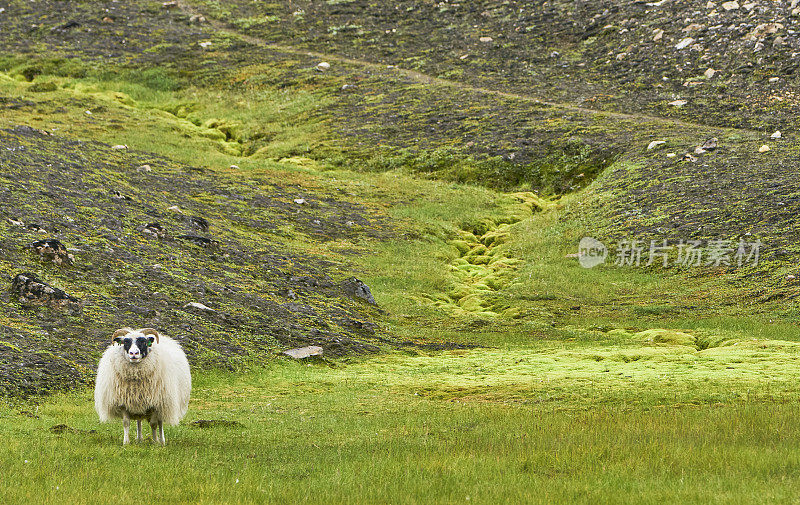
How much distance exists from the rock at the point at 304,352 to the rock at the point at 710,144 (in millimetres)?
34143

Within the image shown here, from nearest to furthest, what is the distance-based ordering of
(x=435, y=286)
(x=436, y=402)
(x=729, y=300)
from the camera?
(x=436, y=402), (x=729, y=300), (x=435, y=286)

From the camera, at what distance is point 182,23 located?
94312 mm

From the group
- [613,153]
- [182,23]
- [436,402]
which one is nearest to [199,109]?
[182,23]

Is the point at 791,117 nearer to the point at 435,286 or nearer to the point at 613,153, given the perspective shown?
the point at 613,153

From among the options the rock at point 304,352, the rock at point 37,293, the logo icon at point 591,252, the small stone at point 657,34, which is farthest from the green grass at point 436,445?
the small stone at point 657,34

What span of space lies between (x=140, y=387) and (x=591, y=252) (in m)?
31.1

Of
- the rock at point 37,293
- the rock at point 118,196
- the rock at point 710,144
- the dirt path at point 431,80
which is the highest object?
the dirt path at point 431,80

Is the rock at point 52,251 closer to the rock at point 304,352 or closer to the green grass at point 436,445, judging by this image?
the green grass at point 436,445

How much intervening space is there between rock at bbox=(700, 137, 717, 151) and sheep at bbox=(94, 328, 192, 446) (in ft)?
144

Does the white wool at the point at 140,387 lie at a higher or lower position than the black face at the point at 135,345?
lower

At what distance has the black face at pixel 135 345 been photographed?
16630mm

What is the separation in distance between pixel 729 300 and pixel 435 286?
13.5 meters

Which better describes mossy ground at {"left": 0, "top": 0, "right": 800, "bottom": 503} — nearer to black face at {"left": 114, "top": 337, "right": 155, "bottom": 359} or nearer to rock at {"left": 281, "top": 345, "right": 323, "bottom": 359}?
rock at {"left": 281, "top": 345, "right": 323, "bottom": 359}

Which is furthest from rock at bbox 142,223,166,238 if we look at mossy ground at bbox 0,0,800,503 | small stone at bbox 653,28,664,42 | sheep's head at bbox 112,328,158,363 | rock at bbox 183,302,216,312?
small stone at bbox 653,28,664,42
